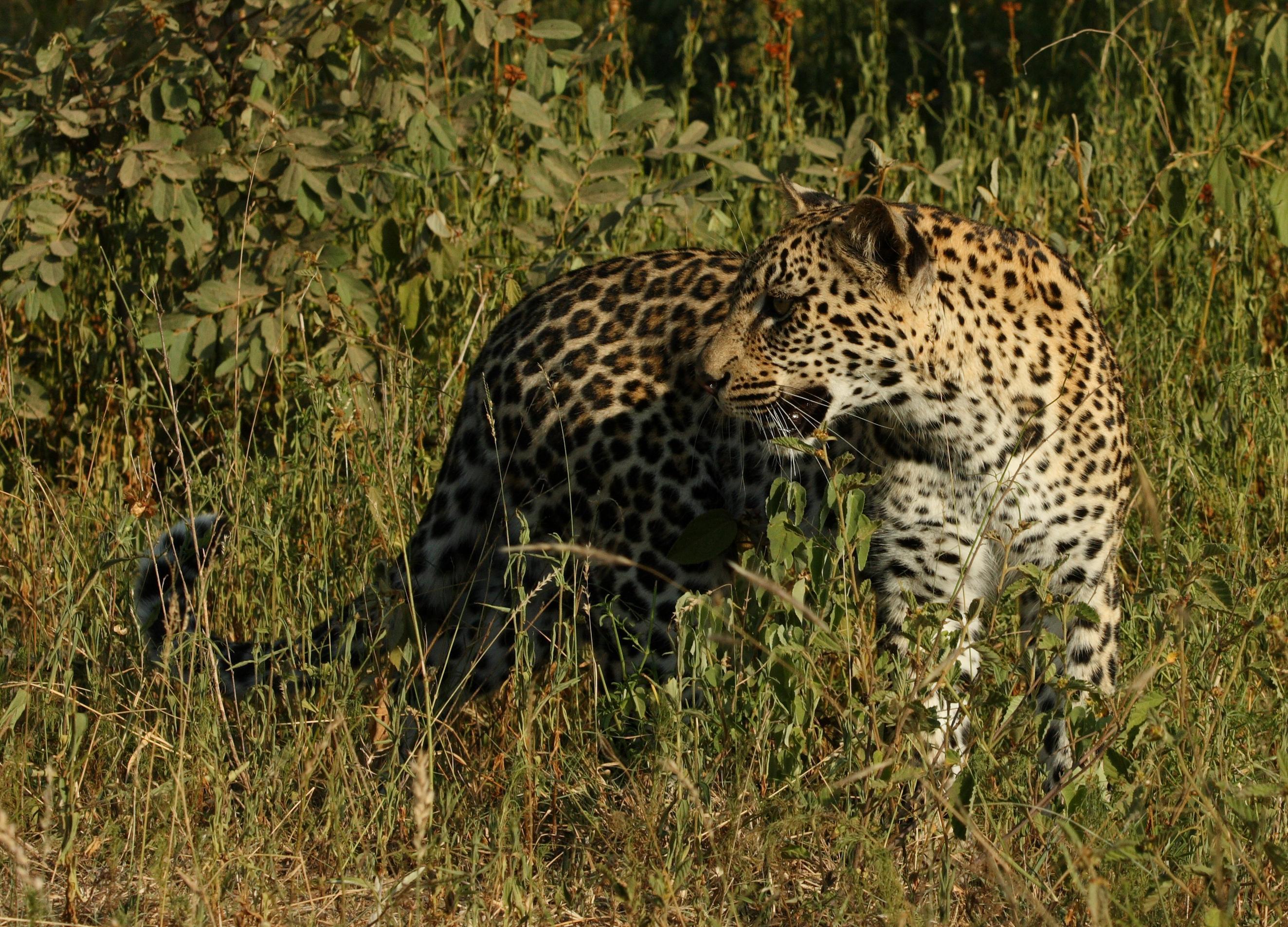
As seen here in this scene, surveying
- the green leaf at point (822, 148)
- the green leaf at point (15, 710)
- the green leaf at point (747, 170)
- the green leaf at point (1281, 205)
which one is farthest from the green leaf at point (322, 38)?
the green leaf at point (1281, 205)

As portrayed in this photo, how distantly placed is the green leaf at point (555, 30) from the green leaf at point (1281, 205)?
2029 millimetres

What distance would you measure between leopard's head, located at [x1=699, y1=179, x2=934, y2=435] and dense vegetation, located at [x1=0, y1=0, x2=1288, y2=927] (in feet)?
1.03

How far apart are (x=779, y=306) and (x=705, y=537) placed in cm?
59

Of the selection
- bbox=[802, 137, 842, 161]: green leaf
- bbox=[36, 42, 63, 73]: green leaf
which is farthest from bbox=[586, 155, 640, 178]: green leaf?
bbox=[36, 42, 63, 73]: green leaf

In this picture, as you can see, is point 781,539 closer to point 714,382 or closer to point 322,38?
point 714,382

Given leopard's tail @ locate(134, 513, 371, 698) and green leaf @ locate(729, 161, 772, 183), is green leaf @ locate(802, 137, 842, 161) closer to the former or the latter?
green leaf @ locate(729, 161, 772, 183)

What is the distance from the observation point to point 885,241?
3.74 m

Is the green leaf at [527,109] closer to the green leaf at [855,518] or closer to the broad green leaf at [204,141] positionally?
the broad green leaf at [204,141]

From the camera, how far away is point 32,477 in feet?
15.7

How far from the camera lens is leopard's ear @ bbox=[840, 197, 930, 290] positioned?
144 inches

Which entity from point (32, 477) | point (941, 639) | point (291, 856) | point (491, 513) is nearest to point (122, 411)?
point (32, 477)

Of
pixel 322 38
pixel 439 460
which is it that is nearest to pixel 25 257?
pixel 322 38

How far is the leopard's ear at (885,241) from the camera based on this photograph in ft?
12.0

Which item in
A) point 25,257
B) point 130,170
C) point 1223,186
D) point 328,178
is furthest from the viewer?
point 328,178
